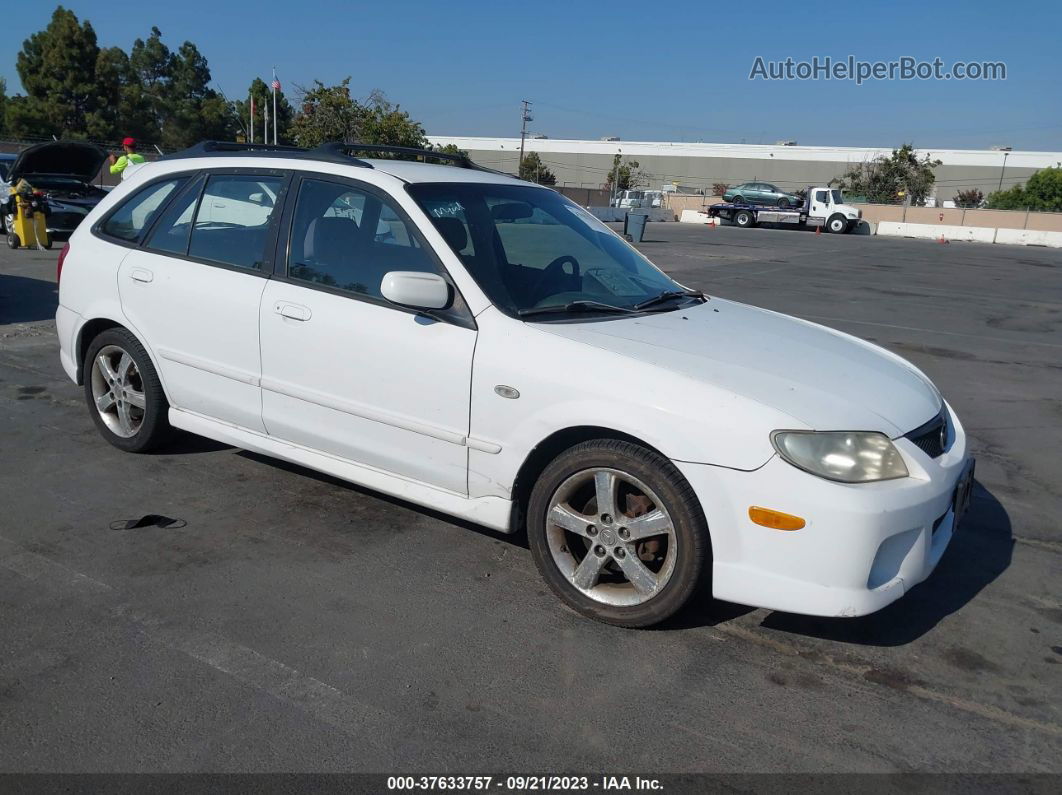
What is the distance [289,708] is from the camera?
2900 millimetres

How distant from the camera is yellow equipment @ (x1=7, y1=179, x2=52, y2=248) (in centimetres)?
1496

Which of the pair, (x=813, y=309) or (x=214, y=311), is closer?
(x=214, y=311)

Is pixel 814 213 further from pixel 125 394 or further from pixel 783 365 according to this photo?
pixel 783 365

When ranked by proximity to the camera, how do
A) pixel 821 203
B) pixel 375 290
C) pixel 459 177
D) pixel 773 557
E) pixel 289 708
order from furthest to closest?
1. pixel 821 203
2. pixel 459 177
3. pixel 375 290
4. pixel 773 557
5. pixel 289 708

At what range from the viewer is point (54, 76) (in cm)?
5144

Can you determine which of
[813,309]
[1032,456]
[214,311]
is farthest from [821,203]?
[214,311]

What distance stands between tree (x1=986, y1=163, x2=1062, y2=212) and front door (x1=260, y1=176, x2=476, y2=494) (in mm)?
67978

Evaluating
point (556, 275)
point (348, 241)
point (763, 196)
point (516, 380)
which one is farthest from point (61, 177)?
point (763, 196)

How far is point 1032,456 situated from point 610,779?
4748 mm

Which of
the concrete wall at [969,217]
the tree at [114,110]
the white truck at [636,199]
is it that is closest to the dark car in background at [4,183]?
the white truck at [636,199]

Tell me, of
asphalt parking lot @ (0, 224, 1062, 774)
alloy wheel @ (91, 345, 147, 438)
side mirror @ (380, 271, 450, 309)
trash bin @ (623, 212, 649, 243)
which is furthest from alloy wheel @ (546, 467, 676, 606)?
trash bin @ (623, 212, 649, 243)

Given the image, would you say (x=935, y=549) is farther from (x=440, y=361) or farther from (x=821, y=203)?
(x=821, y=203)

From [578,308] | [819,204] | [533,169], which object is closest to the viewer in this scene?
[578,308]

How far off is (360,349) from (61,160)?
1444cm
